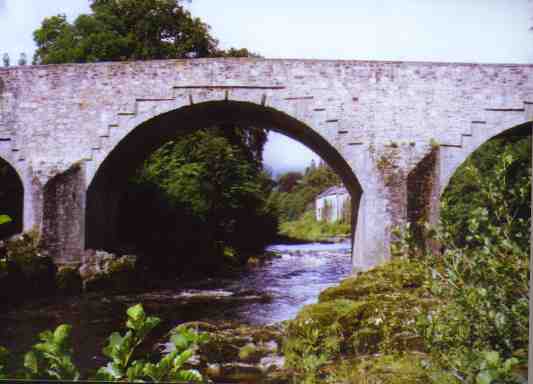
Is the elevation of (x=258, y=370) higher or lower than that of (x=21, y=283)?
lower

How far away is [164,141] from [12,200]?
108 inches

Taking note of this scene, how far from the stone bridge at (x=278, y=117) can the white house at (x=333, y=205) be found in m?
0.76

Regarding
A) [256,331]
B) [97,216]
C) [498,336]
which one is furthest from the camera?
[97,216]

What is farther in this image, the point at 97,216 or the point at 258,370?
the point at 97,216

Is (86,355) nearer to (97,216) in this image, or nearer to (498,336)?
(498,336)

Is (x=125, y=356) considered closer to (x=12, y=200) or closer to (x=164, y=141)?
(x=12, y=200)

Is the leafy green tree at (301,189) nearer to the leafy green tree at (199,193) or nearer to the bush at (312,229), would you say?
the bush at (312,229)

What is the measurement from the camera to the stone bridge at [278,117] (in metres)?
7.06

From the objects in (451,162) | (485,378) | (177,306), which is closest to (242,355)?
(177,306)

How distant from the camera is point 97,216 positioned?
812 cm

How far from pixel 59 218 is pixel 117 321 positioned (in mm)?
2840

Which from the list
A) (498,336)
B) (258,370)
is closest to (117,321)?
(258,370)

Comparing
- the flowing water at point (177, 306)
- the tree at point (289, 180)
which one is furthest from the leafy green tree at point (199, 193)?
the tree at point (289, 180)

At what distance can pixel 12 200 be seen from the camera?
7473 mm
